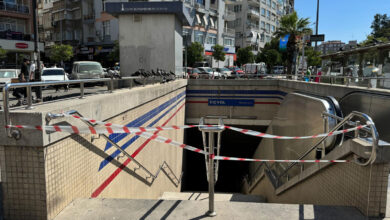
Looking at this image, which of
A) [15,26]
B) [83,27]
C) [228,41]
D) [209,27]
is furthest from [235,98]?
[228,41]

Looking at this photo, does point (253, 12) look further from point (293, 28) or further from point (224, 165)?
point (224, 165)

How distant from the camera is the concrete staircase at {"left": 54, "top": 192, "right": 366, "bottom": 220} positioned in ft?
11.9

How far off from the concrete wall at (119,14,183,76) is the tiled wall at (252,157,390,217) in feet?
40.3

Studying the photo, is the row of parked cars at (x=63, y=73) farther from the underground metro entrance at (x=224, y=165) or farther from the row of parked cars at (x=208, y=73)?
the row of parked cars at (x=208, y=73)

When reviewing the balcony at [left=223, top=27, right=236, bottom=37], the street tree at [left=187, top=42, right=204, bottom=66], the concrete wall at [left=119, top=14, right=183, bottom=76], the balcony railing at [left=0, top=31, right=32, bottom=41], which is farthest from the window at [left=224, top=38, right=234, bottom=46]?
the concrete wall at [left=119, top=14, right=183, bottom=76]

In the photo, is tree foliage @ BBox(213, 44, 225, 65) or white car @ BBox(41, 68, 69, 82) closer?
white car @ BBox(41, 68, 69, 82)

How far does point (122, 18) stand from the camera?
1650cm

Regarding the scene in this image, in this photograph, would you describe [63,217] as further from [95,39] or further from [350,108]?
[95,39]

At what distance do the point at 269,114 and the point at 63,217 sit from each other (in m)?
17.6

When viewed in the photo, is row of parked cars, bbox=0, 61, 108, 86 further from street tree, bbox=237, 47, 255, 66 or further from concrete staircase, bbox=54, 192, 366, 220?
street tree, bbox=237, 47, 255, 66

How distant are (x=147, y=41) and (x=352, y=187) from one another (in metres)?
14.3

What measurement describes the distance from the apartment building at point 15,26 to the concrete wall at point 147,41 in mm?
23666

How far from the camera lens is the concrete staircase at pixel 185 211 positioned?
3639 millimetres

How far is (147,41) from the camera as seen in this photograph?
652 inches
